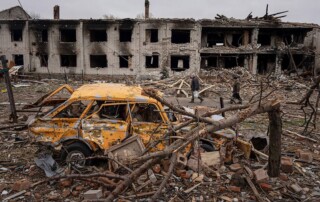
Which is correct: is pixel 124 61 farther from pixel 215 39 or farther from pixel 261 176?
pixel 261 176

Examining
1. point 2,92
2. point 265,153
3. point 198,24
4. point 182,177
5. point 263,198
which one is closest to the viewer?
point 263,198

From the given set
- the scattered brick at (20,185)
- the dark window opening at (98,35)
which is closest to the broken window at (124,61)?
the dark window opening at (98,35)

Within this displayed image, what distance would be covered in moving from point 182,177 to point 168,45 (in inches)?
918

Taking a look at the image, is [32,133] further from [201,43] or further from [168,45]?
[201,43]

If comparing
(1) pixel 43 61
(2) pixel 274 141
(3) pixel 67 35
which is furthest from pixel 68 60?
(2) pixel 274 141

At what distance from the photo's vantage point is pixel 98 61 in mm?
30188

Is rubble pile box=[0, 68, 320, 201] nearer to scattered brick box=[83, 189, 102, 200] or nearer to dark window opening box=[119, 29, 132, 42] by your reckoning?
scattered brick box=[83, 189, 102, 200]

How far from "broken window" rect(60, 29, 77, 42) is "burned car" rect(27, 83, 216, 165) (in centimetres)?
2492

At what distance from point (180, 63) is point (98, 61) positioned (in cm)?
946

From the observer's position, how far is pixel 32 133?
620 cm

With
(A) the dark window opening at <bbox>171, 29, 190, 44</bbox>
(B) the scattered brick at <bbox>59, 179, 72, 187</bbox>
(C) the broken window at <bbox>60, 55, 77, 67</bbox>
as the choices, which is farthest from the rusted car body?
(C) the broken window at <bbox>60, 55, 77, 67</bbox>

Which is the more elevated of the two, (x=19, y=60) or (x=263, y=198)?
(x=19, y=60)

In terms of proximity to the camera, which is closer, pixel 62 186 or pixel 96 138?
pixel 62 186

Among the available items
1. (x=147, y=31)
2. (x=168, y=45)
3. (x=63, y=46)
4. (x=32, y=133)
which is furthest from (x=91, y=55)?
(x=32, y=133)
